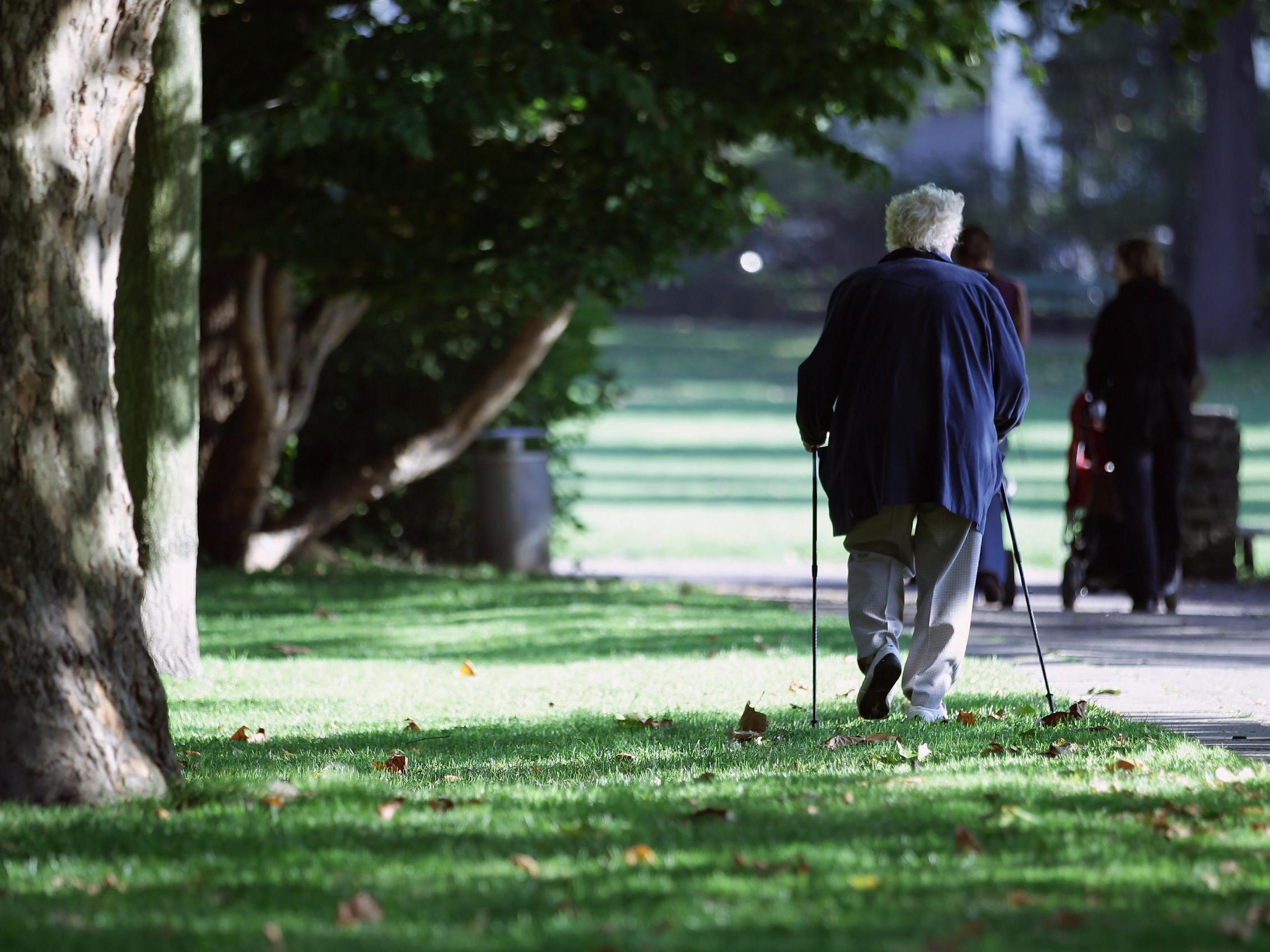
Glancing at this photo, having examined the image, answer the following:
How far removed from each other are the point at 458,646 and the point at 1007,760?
434 centimetres

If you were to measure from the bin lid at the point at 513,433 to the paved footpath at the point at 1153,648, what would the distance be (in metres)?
1.88

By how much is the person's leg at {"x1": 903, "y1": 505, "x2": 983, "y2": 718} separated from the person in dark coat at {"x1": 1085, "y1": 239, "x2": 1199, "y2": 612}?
440 cm

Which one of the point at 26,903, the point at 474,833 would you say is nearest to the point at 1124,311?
the point at 474,833

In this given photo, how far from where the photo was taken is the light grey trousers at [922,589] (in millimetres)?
6445

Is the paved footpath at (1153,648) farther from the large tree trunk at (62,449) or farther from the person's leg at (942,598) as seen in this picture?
the large tree trunk at (62,449)

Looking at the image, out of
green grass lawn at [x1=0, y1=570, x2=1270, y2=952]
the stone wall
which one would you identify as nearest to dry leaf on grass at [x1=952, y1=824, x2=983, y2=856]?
green grass lawn at [x1=0, y1=570, x2=1270, y2=952]

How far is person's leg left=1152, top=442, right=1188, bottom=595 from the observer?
35.6 feet

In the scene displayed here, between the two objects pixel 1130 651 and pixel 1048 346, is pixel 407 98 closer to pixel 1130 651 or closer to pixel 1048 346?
pixel 1130 651

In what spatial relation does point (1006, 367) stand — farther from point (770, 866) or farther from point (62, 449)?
point (62, 449)

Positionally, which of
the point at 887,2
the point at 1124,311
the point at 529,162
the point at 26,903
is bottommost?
the point at 26,903

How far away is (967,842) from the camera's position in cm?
439

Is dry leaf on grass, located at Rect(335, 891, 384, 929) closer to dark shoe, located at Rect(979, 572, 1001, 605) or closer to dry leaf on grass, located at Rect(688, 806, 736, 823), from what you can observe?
dry leaf on grass, located at Rect(688, 806, 736, 823)

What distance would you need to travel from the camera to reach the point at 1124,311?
1068 cm

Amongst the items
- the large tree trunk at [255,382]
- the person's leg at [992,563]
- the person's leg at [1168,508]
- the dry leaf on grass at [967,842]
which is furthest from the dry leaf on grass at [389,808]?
the large tree trunk at [255,382]
